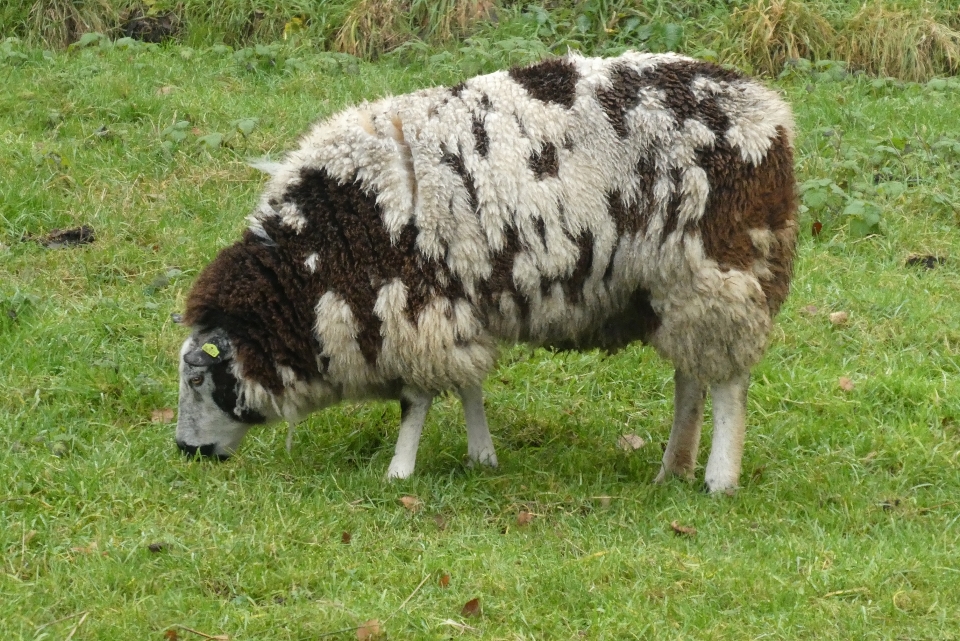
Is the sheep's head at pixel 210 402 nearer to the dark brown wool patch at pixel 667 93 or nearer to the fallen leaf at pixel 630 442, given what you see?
the fallen leaf at pixel 630 442

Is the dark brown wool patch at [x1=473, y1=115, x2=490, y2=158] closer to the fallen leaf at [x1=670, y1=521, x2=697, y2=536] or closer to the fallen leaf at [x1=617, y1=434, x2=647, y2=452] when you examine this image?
the fallen leaf at [x1=670, y1=521, x2=697, y2=536]

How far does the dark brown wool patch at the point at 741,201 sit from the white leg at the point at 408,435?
1.42 meters

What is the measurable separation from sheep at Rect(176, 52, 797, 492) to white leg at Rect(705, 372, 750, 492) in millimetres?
99

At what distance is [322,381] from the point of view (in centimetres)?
555

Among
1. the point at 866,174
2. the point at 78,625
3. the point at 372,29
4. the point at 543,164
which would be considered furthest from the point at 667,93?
the point at 372,29

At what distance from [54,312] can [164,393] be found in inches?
40.9

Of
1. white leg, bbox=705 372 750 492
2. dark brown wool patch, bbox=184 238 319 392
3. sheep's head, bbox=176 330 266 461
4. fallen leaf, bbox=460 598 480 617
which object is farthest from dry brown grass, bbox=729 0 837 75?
fallen leaf, bbox=460 598 480 617

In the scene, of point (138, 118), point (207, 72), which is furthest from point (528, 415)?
point (207, 72)

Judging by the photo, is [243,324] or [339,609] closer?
[339,609]

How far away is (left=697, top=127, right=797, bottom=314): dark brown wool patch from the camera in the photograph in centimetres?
520

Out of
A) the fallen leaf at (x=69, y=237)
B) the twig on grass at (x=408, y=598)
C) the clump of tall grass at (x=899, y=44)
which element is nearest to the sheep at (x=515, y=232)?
the twig on grass at (x=408, y=598)

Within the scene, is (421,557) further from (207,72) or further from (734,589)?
(207,72)

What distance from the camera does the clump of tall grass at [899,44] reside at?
1090cm

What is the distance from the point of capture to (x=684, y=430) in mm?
5848
